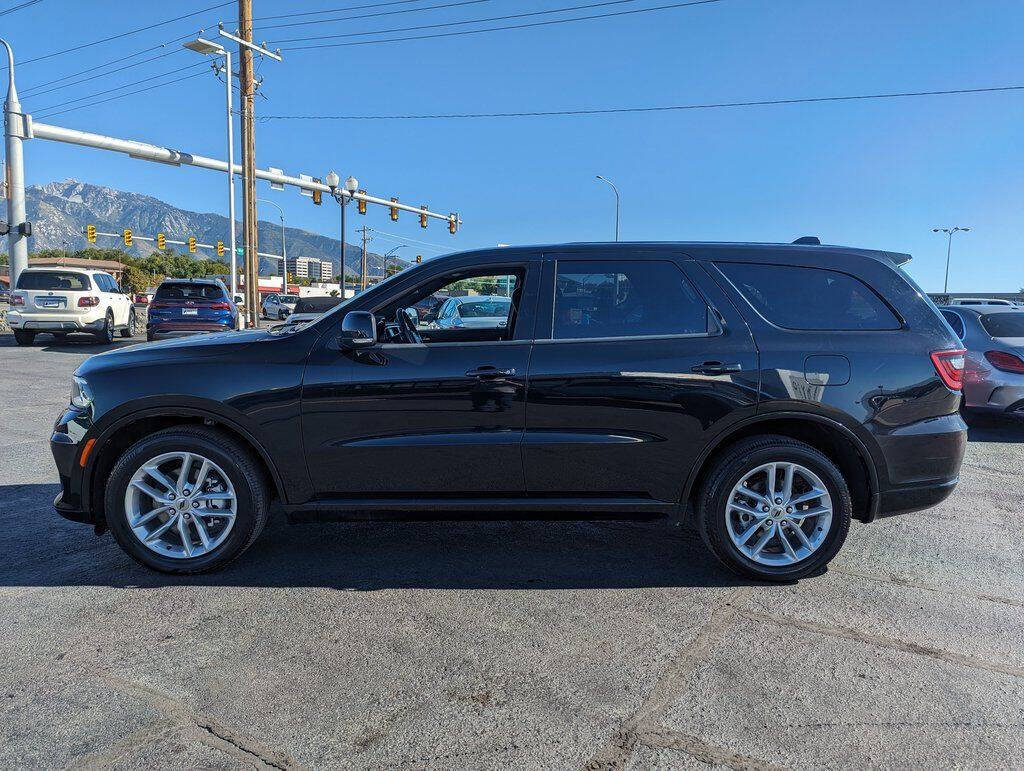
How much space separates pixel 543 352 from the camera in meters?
3.80

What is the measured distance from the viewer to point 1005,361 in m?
7.57

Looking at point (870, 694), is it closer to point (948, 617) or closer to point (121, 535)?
point (948, 617)

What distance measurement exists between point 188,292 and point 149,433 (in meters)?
13.3

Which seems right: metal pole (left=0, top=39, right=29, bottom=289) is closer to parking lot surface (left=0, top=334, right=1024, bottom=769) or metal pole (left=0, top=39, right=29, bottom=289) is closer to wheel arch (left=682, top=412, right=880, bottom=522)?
parking lot surface (left=0, top=334, right=1024, bottom=769)

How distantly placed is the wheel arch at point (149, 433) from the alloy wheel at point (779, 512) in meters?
2.40

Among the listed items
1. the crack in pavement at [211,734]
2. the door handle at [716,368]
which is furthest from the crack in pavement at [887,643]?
the crack in pavement at [211,734]

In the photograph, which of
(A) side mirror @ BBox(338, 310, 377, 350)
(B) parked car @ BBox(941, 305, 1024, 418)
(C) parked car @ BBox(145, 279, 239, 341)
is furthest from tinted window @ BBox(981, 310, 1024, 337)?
(C) parked car @ BBox(145, 279, 239, 341)

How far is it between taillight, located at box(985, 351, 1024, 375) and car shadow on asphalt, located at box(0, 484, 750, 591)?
4970mm

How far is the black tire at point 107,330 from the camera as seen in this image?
1723 cm

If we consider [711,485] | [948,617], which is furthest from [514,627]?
[948,617]

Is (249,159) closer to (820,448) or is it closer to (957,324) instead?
(957,324)

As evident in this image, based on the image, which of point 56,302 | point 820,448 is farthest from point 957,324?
point 56,302

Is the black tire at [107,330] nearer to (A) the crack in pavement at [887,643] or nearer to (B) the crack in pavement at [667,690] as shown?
(B) the crack in pavement at [667,690]

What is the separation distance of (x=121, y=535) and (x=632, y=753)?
2847 mm
